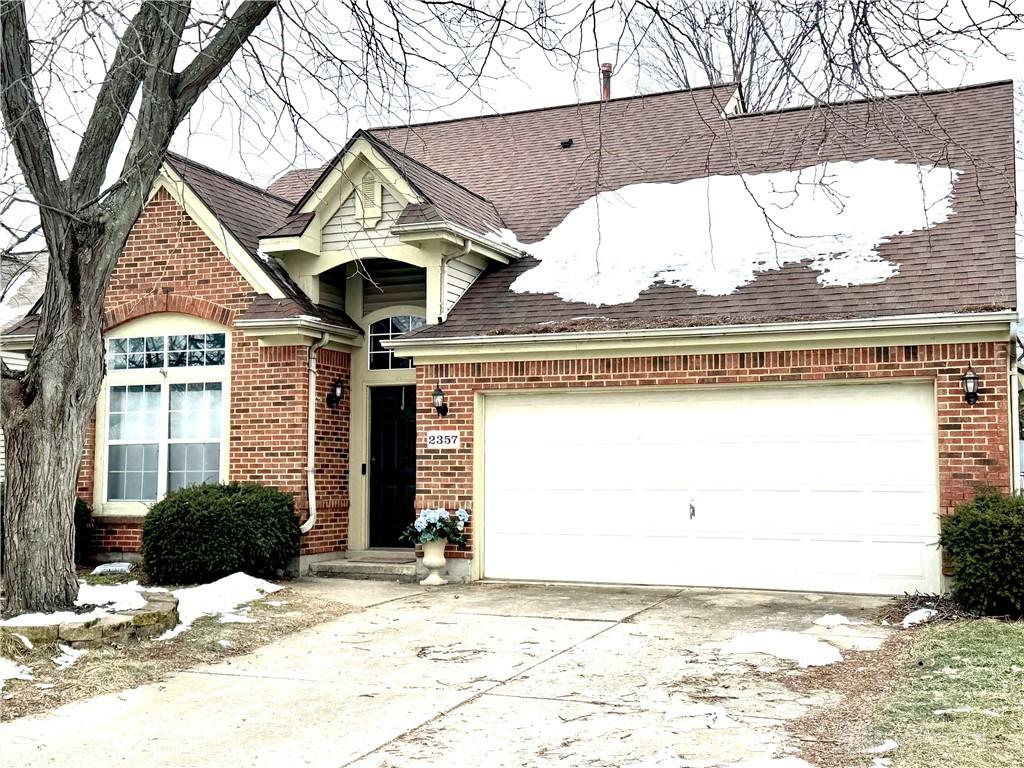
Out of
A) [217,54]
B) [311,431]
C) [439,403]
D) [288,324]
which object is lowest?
[311,431]

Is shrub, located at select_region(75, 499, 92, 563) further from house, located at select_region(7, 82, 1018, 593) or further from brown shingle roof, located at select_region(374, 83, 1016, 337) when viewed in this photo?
brown shingle roof, located at select_region(374, 83, 1016, 337)

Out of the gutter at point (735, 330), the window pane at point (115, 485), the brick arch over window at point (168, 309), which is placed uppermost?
the brick arch over window at point (168, 309)

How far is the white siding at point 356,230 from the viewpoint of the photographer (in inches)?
560

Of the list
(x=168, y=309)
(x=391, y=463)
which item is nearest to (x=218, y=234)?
(x=168, y=309)

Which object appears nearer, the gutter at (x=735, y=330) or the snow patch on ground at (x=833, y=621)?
the snow patch on ground at (x=833, y=621)

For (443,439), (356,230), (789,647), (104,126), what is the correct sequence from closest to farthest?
(789,647) → (104,126) → (443,439) → (356,230)

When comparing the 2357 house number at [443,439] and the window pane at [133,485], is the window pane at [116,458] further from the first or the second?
the 2357 house number at [443,439]

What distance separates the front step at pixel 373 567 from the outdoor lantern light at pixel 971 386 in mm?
6658

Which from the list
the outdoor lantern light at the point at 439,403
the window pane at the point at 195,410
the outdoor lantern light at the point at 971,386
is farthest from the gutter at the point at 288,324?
the outdoor lantern light at the point at 971,386

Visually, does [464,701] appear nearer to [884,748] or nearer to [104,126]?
[884,748]

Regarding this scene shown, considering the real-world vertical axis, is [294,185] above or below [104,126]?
above

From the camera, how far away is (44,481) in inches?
351

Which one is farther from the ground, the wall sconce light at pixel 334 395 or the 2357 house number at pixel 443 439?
the wall sconce light at pixel 334 395

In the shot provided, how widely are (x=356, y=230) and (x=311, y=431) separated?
2688 millimetres
